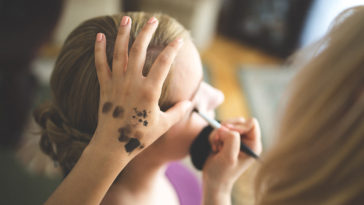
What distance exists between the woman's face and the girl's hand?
86mm

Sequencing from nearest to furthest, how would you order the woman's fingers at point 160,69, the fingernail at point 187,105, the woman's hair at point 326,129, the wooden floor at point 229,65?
the woman's hair at point 326,129 < the woman's fingers at point 160,69 < the fingernail at point 187,105 < the wooden floor at point 229,65

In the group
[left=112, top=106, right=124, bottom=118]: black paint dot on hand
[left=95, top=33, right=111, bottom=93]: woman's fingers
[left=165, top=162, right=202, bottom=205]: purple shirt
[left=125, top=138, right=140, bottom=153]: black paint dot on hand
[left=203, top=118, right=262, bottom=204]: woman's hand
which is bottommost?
[left=165, top=162, right=202, bottom=205]: purple shirt

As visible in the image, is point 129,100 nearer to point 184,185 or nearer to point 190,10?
point 184,185

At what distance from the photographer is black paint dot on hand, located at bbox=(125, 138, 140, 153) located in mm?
579

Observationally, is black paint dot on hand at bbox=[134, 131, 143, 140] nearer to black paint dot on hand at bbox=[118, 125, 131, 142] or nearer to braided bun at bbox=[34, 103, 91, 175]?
black paint dot on hand at bbox=[118, 125, 131, 142]

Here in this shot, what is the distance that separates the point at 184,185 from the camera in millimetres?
962

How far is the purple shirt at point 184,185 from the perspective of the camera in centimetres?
92

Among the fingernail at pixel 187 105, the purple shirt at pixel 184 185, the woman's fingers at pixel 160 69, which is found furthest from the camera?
the purple shirt at pixel 184 185

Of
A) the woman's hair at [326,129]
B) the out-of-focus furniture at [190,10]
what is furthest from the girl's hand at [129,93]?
the out-of-focus furniture at [190,10]

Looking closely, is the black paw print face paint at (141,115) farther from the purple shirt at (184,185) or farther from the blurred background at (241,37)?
the blurred background at (241,37)

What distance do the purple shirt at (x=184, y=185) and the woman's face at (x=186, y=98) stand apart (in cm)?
20

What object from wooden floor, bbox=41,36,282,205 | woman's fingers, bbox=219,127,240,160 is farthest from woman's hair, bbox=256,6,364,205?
wooden floor, bbox=41,36,282,205

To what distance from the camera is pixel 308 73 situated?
47 cm

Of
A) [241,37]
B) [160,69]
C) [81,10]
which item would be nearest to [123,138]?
[160,69]
